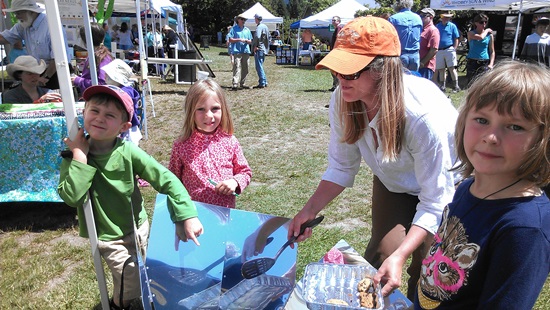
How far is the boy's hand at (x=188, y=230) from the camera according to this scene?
1585 millimetres

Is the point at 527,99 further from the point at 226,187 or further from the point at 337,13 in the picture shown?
the point at 337,13

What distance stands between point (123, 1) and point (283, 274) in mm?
13526

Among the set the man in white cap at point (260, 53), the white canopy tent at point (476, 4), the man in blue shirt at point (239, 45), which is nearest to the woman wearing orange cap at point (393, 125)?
the man in blue shirt at point (239, 45)

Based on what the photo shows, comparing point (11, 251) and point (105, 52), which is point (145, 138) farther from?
point (11, 251)

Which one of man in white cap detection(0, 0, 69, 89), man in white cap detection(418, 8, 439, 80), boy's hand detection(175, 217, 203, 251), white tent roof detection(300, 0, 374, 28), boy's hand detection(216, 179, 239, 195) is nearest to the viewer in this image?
boy's hand detection(175, 217, 203, 251)

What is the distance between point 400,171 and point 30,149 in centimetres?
291

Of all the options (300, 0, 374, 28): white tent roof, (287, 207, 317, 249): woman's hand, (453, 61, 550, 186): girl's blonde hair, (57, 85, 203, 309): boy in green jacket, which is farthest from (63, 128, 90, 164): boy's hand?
(300, 0, 374, 28): white tent roof

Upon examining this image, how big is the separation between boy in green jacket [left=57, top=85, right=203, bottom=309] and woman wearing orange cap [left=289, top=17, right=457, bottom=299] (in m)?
0.66

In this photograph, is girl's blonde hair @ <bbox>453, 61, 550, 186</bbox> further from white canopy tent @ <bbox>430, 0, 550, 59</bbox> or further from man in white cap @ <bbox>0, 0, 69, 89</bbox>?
white canopy tent @ <bbox>430, 0, 550, 59</bbox>

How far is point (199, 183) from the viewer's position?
2248 mm

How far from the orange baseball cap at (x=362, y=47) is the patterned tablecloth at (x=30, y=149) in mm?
2452

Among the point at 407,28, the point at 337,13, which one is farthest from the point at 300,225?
the point at 337,13

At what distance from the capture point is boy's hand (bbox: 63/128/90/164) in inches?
67.3

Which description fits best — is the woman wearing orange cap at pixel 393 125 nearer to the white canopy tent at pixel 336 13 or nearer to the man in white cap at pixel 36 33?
the man in white cap at pixel 36 33
